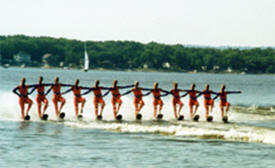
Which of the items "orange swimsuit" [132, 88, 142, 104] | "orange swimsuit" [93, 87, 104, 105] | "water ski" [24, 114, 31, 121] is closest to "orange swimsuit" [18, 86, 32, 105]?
"water ski" [24, 114, 31, 121]

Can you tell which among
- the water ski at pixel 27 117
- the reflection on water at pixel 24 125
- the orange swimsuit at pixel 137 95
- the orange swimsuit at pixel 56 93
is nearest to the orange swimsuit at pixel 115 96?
the orange swimsuit at pixel 137 95

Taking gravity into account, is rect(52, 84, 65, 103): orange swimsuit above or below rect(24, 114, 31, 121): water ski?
above

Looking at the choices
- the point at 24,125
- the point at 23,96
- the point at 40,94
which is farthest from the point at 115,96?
the point at 24,125

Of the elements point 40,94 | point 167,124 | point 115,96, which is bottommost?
point 167,124

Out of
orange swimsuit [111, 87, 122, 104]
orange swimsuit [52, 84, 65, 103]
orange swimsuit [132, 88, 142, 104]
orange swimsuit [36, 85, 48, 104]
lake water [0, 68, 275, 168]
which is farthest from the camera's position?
orange swimsuit [132, 88, 142, 104]

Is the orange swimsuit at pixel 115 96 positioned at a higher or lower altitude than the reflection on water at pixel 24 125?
higher

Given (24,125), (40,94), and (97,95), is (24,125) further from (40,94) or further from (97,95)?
(97,95)

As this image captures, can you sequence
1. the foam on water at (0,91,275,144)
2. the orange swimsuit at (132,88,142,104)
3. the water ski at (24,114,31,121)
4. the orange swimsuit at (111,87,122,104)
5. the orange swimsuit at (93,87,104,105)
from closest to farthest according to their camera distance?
the foam on water at (0,91,275,144)
the water ski at (24,114,31,121)
the orange swimsuit at (93,87,104,105)
the orange swimsuit at (111,87,122,104)
the orange swimsuit at (132,88,142,104)

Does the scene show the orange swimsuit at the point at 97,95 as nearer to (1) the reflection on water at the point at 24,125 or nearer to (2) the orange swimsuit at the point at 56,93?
(2) the orange swimsuit at the point at 56,93

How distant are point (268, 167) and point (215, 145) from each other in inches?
154

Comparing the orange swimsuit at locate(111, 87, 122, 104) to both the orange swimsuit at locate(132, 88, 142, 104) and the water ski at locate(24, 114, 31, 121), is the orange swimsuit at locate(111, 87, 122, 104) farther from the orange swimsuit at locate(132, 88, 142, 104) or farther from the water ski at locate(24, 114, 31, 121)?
the water ski at locate(24, 114, 31, 121)

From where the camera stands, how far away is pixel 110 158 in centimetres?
1848

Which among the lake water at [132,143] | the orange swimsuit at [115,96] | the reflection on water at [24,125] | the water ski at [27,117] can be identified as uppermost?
the orange swimsuit at [115,96]

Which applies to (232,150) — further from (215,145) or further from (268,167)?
(268,167)
